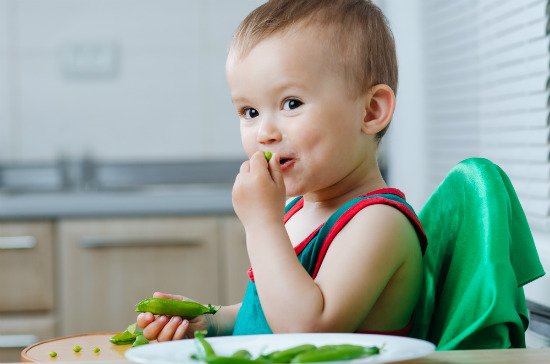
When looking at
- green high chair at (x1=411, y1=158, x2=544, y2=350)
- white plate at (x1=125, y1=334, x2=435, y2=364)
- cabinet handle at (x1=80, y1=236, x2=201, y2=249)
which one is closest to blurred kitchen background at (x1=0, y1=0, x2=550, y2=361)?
cabinet handle at (x1=80, y1=236, x2=201, y2=249)

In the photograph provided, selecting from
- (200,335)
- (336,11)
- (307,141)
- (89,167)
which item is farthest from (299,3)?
(89,167)

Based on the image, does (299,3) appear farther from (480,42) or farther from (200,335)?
(480,42)

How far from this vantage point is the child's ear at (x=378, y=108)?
3.90ft

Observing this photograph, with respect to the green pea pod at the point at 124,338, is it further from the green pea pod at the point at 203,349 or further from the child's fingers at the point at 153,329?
the green pea pod at the point at 203,349

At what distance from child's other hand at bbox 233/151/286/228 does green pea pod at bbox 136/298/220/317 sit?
6.6 inches

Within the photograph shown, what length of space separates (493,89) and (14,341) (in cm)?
175

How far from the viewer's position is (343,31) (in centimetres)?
116

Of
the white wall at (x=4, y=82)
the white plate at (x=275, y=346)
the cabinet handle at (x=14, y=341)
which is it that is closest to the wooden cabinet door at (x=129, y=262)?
the cabinet handle at (x=14, y=341)

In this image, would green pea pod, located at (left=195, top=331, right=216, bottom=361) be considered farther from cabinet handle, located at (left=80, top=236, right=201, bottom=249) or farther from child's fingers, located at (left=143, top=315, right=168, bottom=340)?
cabinet handle, located at (left=80, top=236, right=201, bottom=249)

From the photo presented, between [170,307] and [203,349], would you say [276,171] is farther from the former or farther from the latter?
[203,349]

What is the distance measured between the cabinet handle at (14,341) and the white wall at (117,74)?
3.31ft

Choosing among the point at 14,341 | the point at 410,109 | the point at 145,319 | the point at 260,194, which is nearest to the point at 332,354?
the point at 260,194

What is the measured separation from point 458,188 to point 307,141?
21 cm

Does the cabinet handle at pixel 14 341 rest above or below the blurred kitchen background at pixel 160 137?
below
